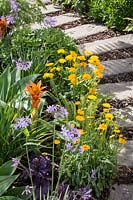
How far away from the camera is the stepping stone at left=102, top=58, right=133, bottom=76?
15.0ft

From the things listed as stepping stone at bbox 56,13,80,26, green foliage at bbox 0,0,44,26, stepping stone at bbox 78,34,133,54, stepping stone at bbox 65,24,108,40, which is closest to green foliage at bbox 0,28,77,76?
green foliage at bbox 0,0,44,26

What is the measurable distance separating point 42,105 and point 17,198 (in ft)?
2.97

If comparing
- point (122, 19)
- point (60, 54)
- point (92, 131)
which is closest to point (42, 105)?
point (92, 131)

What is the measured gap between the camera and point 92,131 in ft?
10.3

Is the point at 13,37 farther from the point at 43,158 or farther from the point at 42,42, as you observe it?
the point at 43,158

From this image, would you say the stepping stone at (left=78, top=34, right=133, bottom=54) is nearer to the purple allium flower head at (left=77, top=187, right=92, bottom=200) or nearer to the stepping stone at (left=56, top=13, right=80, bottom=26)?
the stepping stone at (left=56, top=13, right=80, bottom=26)

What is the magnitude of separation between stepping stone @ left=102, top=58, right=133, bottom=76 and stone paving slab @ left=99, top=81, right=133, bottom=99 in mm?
233

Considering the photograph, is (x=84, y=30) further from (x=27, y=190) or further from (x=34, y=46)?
(x=27, y=190)

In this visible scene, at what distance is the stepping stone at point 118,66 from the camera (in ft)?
15.0

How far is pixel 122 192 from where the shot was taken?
3111 mm

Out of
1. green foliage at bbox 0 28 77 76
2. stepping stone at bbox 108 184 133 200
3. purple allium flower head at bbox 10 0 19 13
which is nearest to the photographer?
stepping stone at bbox 108 184 133 200

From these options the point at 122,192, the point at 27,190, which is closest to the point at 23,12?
the point at 122,192

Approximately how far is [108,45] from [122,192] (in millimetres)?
2343

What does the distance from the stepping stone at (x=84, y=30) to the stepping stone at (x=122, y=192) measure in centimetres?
Result: 253
